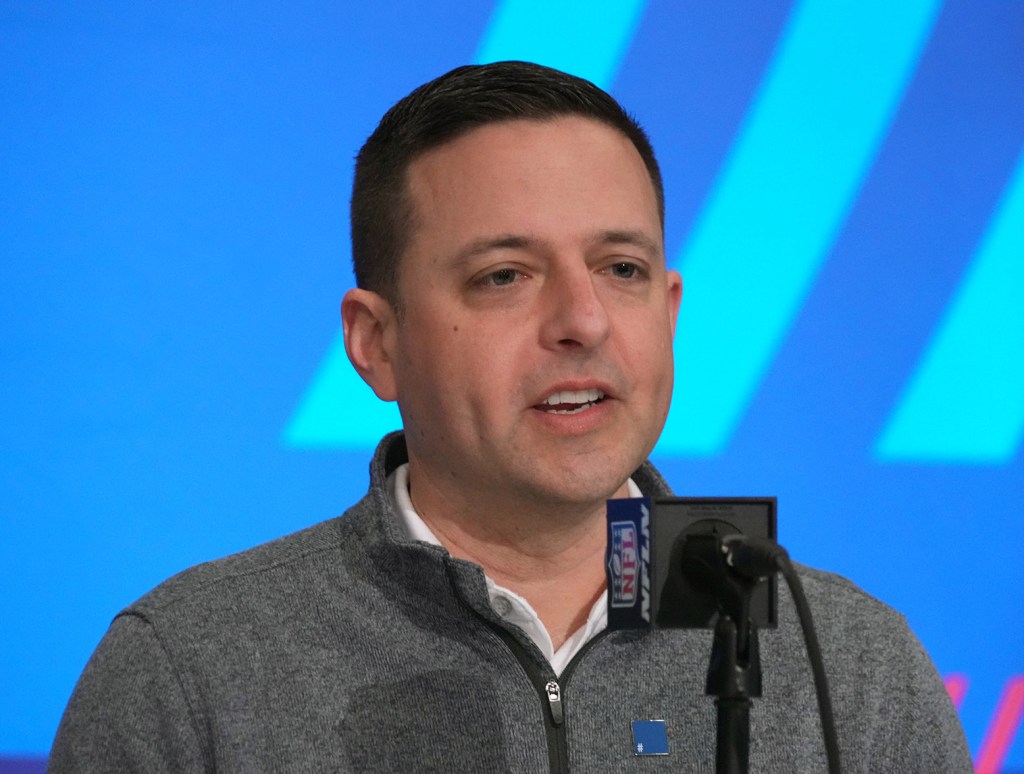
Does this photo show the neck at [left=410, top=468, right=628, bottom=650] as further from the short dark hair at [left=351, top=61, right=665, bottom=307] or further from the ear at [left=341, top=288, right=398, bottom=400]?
the short dark hair at [left=351, top=61, right=665, bottom=307]

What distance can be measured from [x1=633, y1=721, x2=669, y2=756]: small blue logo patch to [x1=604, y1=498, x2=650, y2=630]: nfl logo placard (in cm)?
45

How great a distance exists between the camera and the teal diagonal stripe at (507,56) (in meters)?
2.37

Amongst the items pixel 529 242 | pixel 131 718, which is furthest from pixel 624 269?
pixel 131 718

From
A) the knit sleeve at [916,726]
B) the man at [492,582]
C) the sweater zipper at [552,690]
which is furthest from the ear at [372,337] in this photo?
the knit sleeve at [916,726]

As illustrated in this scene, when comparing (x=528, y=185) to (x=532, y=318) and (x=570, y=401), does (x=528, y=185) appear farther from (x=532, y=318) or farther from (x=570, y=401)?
(x=570, y=401)

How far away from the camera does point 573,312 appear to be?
1582 mm

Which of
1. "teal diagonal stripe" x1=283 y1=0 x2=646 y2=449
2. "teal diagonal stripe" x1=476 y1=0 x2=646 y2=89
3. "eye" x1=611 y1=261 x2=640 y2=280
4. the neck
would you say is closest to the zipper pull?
the neck

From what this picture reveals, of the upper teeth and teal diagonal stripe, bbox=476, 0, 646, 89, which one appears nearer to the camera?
the upper teeth

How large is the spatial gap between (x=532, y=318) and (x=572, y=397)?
0.36ft

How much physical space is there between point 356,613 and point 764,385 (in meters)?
1.22

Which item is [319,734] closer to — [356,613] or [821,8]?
[356,613]

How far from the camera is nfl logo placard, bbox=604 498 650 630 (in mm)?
1132

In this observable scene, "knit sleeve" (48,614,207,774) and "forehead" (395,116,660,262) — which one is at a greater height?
"forehead" (395,116,660,262)

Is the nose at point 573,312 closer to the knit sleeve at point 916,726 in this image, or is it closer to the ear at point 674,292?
the ear at point 674,292
